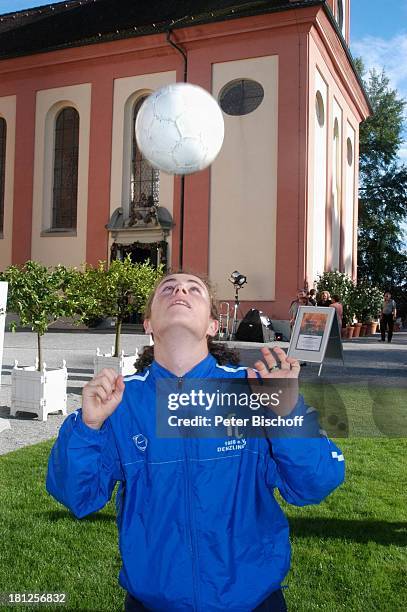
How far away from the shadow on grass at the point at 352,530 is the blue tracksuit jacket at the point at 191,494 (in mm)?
2222

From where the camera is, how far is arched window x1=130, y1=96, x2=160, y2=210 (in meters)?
22.8

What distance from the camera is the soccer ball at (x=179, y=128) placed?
10.00 feet

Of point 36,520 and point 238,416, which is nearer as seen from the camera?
point 238,416

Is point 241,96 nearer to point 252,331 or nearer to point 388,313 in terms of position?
point 252,331

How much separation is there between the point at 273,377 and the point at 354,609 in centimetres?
191

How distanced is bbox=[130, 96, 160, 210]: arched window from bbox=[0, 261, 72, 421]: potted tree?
1569cm

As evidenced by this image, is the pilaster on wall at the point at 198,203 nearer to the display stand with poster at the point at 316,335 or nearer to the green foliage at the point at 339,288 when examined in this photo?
the green foliage at the point at 339,288

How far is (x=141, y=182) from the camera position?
23.1m

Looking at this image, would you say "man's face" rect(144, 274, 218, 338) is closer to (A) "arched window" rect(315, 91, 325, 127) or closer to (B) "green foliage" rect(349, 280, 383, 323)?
(B) "green foliage" rect(349, 280, 383, 323)

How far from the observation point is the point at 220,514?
1569mm

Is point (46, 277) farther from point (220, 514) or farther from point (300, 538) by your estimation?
point (220, 514)

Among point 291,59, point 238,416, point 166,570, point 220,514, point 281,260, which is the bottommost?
point 166,570

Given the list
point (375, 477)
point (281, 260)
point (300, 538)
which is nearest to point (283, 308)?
point (281, 260)

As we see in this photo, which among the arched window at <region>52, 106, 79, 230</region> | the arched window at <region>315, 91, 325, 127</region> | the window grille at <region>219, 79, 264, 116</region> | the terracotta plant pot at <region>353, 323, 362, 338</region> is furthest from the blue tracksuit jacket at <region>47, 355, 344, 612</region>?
the arched window at <region>52, 106, 79, 230</region>
